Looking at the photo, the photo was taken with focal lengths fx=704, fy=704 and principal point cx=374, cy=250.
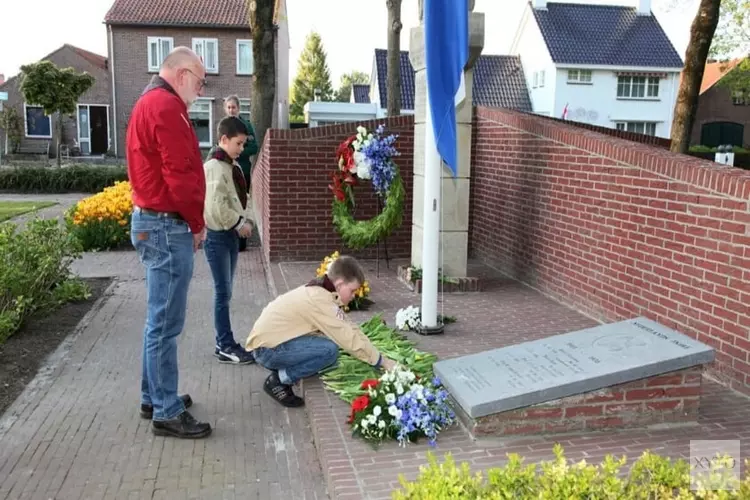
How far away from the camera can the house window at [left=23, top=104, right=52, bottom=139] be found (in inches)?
1458

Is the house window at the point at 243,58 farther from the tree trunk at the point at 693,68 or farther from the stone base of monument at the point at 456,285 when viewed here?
the stone base of monument at the point at 456,285

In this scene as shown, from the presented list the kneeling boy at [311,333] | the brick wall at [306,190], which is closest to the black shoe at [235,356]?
the kneeling boy at [311,333]

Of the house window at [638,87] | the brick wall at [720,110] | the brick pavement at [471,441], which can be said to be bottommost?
the brick pavement at [471,441]

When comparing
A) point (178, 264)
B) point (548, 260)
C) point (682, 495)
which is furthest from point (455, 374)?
point (548, 260)

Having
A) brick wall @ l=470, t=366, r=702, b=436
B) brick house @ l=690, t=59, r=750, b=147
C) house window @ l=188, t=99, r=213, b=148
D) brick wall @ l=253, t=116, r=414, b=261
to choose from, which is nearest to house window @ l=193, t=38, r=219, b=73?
house window @ l=188, t=99, r=213, b=148

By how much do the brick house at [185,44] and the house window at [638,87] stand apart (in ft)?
63.8

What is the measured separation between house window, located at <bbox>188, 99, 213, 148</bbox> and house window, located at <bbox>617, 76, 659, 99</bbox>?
22.9m

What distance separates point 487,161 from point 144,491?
675 cm

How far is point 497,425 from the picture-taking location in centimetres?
381

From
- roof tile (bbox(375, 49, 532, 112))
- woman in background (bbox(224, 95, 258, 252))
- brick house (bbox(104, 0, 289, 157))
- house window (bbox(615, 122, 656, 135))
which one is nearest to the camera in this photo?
woman in background (bbox(224, 95, 258, 252))

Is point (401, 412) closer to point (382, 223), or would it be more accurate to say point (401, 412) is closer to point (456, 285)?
point (456, 285)

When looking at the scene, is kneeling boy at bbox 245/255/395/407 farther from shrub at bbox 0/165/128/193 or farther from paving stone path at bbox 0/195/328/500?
shrub at bbox 0/165/128/193

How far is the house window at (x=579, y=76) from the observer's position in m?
39.4

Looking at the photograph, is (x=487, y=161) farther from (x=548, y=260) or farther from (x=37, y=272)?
(x=37, y=272)
